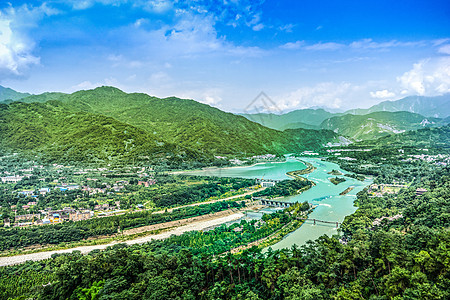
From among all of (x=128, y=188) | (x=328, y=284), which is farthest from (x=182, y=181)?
(x=328, y=284)

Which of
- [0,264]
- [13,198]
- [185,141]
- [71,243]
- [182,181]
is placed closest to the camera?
[0,264]

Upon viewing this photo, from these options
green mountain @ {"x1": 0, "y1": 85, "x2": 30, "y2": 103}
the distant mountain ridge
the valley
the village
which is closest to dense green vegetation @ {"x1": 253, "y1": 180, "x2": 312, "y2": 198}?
the valley

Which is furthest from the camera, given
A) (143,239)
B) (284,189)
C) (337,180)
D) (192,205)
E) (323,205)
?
(337,180)

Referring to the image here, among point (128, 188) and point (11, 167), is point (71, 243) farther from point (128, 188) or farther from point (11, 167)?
point (11, 167)

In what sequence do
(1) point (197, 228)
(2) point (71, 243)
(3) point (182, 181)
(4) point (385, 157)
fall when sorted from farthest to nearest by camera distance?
(4) point (385, 157)
(3) point (182, 181)
(1) point (197, 228)
(2) point (71, 243)

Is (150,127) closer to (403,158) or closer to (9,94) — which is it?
(403,158)

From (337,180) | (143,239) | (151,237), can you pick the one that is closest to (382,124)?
(337,180)
